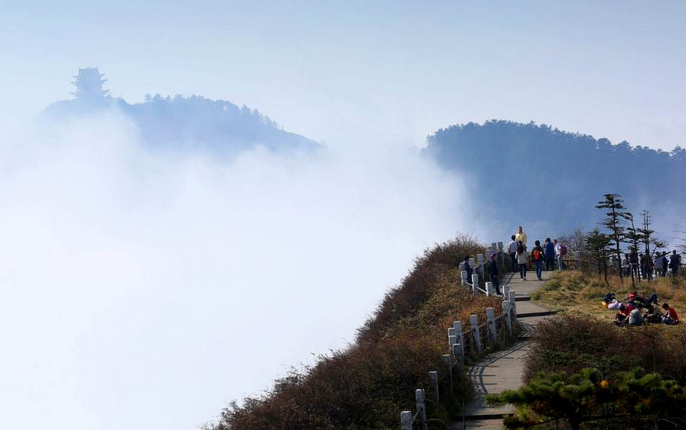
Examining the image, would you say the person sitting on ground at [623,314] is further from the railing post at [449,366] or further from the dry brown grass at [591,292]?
the railing post at [449,366]

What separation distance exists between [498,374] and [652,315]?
20.5 ft

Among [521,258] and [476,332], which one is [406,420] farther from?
[521,258]

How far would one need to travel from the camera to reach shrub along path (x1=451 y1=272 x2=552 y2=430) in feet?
65.4

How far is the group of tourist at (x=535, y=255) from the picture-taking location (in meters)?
37.1

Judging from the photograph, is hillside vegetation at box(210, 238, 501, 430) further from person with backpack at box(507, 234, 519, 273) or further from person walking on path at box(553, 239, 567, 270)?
person walking on path at box(553, 239, 567, 270)

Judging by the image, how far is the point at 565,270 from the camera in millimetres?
39281

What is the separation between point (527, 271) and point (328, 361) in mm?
21179

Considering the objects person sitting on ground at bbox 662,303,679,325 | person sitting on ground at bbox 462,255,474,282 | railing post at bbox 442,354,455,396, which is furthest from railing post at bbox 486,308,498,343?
person sitting on ground at bbox 462,255,474,282

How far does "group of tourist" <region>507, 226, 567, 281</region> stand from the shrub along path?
434cm

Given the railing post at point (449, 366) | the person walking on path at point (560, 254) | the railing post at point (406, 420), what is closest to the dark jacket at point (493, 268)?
the person walking on path at point (560, 254)

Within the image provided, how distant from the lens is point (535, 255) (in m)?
37.3

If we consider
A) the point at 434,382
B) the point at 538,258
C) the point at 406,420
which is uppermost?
the point at 538,258

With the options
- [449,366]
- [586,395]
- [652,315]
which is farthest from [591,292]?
[586,395]

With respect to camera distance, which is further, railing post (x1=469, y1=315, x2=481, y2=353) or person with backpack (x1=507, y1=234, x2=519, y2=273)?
person with backpack (x1=507, y1=234, x2=519, y2=273)
